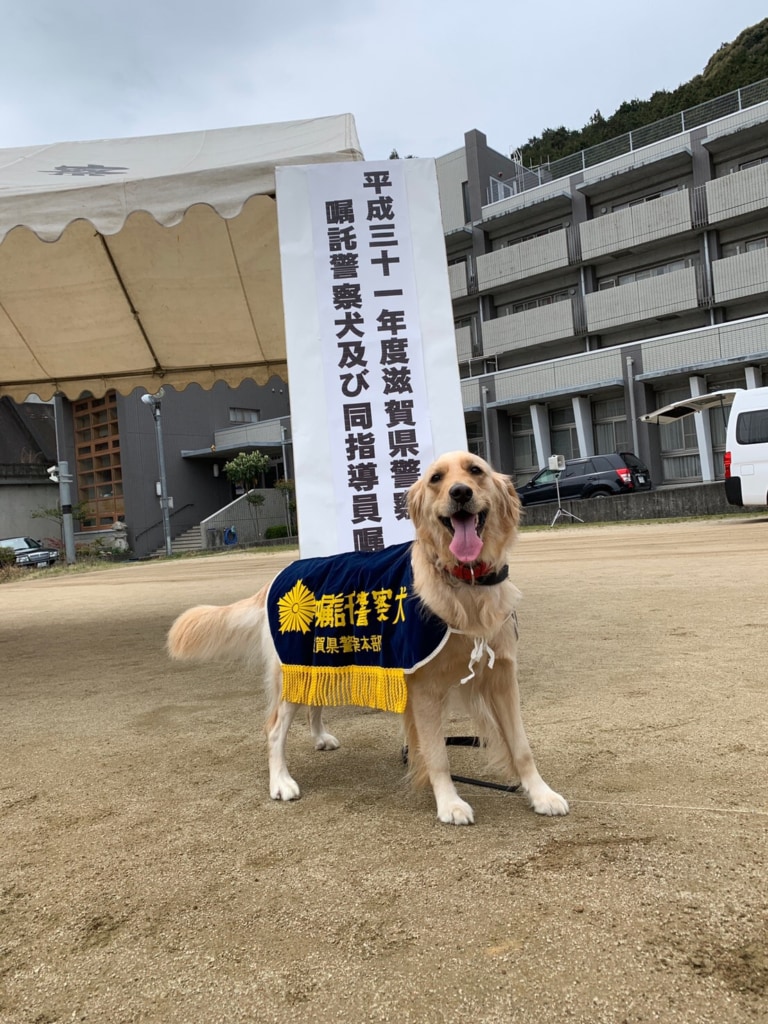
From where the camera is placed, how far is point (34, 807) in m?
2.18

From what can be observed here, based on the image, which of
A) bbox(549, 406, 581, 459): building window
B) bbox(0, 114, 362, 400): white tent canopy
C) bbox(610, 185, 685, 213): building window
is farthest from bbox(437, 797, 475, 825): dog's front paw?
bbox(610, 185, 685, 213): building window

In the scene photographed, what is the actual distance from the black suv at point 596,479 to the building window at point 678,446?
15.6 feet

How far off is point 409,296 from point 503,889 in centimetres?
242

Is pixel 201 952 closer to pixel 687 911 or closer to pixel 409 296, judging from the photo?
pixel 687 911

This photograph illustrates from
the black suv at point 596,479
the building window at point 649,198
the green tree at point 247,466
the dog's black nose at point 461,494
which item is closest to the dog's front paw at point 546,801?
the dog's black nose at point 461,494

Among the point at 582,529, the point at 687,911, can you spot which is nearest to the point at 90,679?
the point at 687,911

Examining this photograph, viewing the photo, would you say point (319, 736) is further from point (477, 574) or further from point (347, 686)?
point (477, 574)

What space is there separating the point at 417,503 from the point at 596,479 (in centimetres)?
1736

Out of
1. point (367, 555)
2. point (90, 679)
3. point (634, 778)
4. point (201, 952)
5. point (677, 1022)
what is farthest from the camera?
point (90, 679)

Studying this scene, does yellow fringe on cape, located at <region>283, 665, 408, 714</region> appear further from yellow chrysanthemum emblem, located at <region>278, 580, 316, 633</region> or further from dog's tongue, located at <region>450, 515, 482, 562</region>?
dog's tongue, located at <region>450, 515, 482, 562</region>

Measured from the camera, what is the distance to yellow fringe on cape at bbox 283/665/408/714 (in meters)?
2.11

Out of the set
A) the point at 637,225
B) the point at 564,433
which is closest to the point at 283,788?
the point at 564,433

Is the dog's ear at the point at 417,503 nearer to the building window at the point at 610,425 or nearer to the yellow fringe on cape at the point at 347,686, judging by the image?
the yellow fringe on cape at the point at 347,686

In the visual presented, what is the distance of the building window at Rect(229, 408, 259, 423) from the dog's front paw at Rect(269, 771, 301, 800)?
3151 cm
